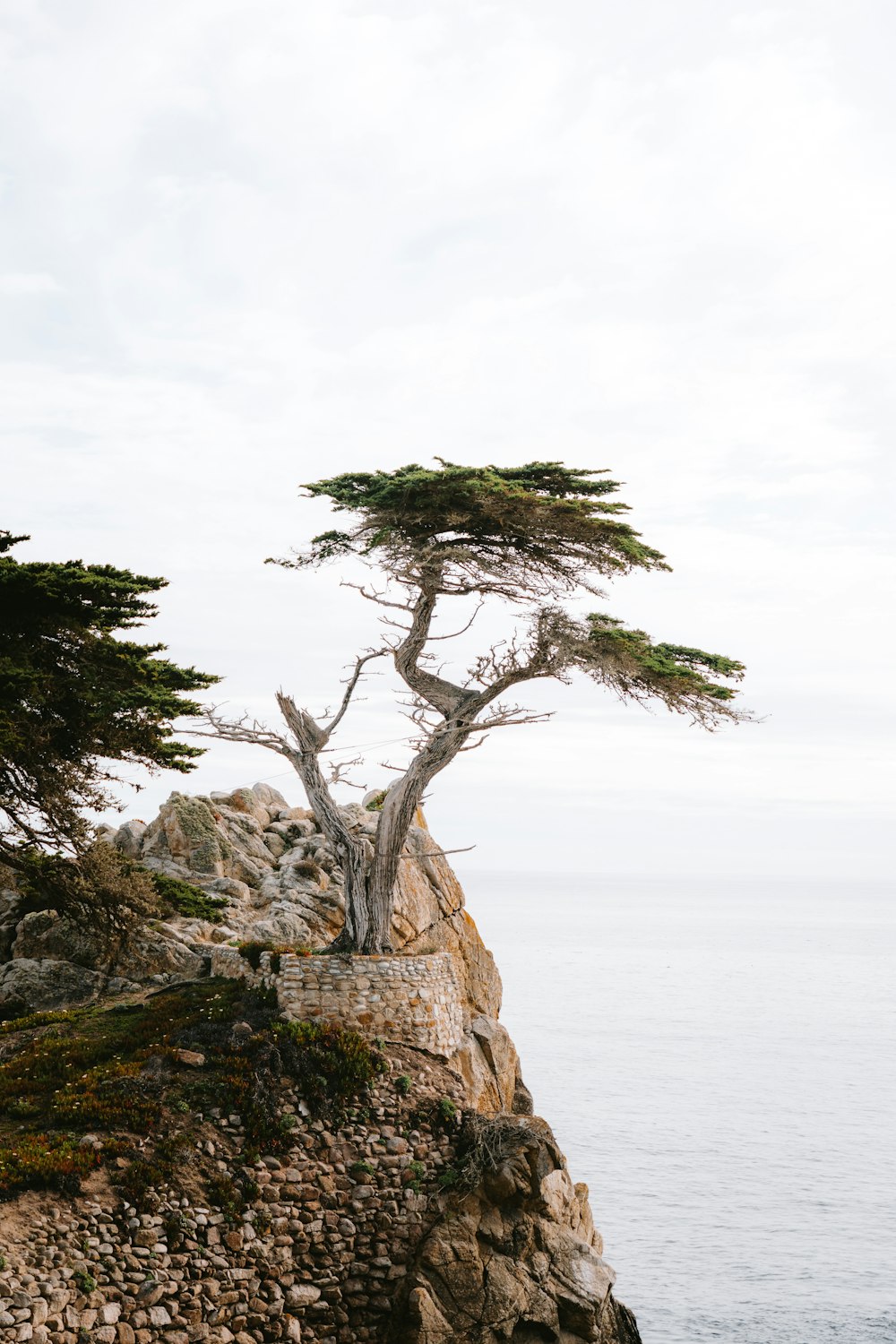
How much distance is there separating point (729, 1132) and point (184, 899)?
97.6 feet

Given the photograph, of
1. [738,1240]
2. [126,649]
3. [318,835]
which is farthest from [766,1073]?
[126,649]

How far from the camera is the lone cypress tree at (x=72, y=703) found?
19047mm

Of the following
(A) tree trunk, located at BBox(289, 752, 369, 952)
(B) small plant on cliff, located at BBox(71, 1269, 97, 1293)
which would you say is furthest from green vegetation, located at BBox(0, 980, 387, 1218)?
(A) tree trunk, located at BBox(289, 752, 369, 952)

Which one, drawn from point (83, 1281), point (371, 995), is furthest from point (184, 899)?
point (83, 1281)

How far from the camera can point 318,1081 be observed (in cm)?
1686

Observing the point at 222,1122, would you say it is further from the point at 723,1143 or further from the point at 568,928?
the point at 568,928

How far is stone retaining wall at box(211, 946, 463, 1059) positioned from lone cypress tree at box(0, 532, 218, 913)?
497cm

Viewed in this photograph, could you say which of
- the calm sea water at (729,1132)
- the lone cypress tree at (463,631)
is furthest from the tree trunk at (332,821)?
the calm sea water at (729,1132)

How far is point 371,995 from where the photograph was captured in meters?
18.5

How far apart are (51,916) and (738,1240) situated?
22.1 metres

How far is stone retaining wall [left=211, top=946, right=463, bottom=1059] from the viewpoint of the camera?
59.9 feet

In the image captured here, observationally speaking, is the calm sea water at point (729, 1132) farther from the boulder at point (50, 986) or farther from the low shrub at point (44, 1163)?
the low shrub at point (44, 1163)

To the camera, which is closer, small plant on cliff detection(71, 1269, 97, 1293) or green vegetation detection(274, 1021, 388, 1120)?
small plant on cliff detection(71, 1269, 97, 1293)

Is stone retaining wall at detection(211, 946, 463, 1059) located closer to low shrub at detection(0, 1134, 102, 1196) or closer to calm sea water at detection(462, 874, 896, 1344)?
low shrub at detection(0, 1134, 102, 1196)
